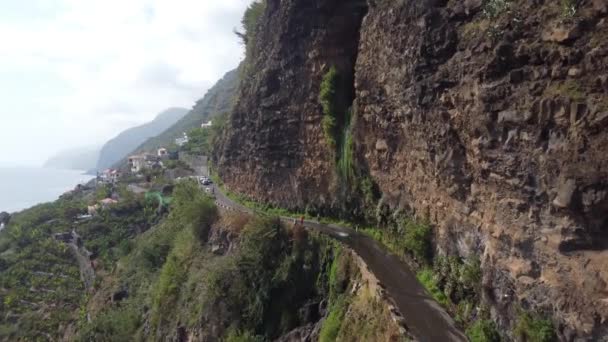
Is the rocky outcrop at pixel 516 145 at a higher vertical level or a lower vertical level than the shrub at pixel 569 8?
lower

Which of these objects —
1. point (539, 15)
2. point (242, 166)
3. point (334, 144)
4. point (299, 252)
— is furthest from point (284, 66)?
point (539, 15)

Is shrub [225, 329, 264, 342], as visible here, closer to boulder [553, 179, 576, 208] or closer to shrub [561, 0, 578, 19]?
boulder [553, 179, 576, 208]

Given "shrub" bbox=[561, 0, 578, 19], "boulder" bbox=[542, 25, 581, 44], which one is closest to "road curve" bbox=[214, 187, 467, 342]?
"boulder" bbox=[542, 25, 581, 44]

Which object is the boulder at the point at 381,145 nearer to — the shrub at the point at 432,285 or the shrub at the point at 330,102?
the shrub at the point at 330,102

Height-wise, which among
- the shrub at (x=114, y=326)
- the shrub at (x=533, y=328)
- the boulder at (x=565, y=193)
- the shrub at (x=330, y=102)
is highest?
the shrub at (x=330, y=102)

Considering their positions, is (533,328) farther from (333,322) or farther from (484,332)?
(333,322)

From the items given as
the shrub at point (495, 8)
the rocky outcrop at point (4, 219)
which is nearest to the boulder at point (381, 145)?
the shrub at point (495, 8)

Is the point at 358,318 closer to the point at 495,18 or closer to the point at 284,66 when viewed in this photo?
the point at 495,18
